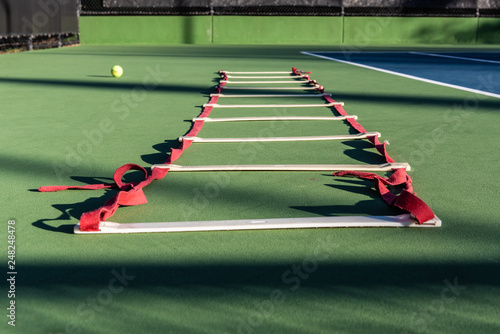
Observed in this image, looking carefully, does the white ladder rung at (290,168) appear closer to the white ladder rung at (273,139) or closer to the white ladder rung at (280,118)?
the white ladder rung at (273,139)

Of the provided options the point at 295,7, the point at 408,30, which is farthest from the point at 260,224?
the point at 408,30

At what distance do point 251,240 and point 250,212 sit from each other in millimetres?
267

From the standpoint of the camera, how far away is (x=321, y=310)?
1.30 m

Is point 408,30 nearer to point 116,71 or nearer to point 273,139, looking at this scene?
point 116,71

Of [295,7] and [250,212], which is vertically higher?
[295,7]

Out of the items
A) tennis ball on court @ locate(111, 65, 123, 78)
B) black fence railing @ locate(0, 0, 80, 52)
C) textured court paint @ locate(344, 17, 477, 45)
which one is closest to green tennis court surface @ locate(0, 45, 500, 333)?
tennis ball on court @ locate(111, 65, 123, 78)

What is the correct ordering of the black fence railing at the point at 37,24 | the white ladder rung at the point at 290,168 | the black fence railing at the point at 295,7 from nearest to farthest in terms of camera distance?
1. the white ladder rung at the point at 290,168
2. the black fence railing at the point at 37,24
3. the black fence railing at the point at 295,7

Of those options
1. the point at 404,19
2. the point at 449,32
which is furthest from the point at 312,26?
the point at 449,32

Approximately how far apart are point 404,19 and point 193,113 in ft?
40.2

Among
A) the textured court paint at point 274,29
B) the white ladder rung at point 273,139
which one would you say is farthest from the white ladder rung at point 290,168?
the textured court paint at point 274,29

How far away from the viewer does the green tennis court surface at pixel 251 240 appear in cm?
128

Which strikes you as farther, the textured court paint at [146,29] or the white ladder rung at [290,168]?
the textured court paint at [146,29]

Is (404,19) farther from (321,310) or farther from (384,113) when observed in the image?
(321,310)

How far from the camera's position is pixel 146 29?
14.7 metres
